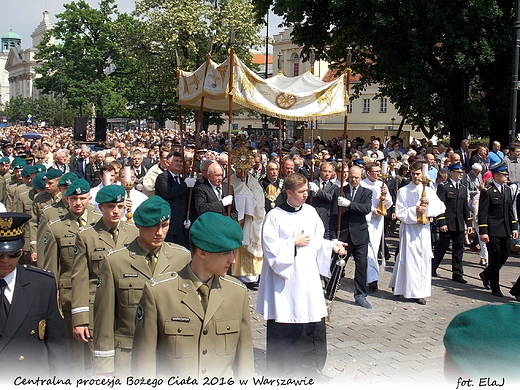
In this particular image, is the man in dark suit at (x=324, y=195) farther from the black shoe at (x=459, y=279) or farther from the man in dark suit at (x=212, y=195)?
the black shoe at (x=459, y=279)

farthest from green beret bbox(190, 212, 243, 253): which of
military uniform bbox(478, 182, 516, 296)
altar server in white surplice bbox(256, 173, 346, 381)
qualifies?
military uniform bbox(478, 182, 516, 296)

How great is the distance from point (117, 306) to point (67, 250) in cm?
162

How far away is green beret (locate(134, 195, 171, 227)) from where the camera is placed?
4133 mm

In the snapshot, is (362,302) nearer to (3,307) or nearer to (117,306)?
(117,306)

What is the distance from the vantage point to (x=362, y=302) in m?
8.74

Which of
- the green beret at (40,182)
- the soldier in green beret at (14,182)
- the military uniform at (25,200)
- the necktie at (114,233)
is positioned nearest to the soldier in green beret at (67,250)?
the necktie at (114,233)

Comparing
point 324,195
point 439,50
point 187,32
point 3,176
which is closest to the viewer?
point 324,195

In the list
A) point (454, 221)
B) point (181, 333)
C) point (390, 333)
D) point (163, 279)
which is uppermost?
point (163, 279)

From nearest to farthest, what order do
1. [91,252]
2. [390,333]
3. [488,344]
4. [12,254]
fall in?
[488,344] < [12,254] < [91,252] < [390,333]

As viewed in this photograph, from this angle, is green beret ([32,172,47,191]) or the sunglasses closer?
the sunglasses

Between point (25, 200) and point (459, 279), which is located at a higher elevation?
point (25, 200)

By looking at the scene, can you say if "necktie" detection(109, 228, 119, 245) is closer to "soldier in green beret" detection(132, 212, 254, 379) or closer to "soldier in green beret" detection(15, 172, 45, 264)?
"soldier in green beret" detection(132, 212, 254, 379)

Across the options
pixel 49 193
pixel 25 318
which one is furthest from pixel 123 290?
pixel 49 193

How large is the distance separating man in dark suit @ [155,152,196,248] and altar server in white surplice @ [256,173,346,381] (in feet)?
10.3
